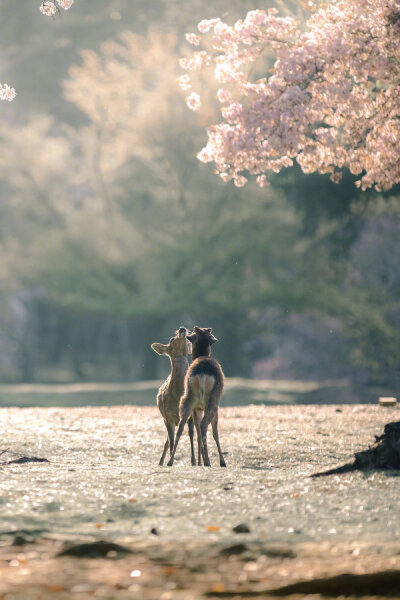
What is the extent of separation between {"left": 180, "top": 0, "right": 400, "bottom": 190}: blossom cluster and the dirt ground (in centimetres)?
634

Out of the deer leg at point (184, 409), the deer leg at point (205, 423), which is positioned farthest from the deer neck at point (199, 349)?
the deer leg at point (205, 423)

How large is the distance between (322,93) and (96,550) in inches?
430

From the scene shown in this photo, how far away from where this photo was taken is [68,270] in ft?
112

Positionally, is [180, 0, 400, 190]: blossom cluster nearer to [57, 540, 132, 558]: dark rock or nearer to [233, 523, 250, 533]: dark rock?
[233, 523, 250, 533]: dark rock

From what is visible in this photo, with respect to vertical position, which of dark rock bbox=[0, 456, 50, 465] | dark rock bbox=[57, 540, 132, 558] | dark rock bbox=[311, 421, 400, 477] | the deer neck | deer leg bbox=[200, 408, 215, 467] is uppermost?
the deer neck

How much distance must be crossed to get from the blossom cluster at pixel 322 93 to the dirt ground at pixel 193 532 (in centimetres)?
634

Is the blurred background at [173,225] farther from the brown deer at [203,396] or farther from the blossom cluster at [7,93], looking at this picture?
the brown deer at [203,396]

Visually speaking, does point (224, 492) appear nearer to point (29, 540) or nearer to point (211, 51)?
point (29, 540)

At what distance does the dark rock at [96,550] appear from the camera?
6.21 m

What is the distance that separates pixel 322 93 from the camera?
15.4 meters

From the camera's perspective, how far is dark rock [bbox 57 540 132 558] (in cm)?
621

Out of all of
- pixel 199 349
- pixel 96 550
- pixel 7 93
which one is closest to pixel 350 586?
pixel 96 550

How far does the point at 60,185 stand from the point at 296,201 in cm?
944

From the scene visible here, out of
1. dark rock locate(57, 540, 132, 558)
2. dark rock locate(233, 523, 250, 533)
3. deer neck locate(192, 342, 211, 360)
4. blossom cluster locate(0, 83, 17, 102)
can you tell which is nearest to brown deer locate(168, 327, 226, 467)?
deer neck locate(192, 342, 211, 360)
